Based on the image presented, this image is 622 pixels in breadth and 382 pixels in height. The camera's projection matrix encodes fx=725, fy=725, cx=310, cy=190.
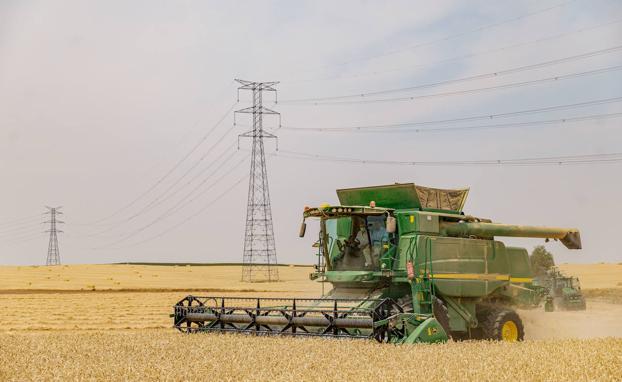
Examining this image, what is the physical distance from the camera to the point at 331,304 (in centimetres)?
1543

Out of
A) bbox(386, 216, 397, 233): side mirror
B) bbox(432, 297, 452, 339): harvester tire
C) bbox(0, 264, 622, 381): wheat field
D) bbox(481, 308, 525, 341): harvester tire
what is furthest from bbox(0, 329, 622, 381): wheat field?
bbox(386, 216, 397, 233): side mirror

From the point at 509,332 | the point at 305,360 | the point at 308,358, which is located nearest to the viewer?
the point at 305,360

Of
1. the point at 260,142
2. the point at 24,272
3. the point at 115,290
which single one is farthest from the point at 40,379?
the point at 24,272

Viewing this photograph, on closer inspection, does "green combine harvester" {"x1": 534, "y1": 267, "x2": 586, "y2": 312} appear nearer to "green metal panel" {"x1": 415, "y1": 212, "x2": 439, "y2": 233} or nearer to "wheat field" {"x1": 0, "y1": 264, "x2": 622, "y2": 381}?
"wheat field" {"x1": 0, "y1": 264, "x2": 622, "y2": 381}

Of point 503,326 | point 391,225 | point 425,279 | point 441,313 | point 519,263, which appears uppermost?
point 391,225

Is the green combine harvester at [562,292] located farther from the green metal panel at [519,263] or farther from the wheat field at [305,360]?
the wheat field at [305,360]

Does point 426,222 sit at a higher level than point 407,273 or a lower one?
higher

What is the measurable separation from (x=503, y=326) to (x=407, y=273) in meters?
2.53

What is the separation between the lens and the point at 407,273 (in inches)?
568

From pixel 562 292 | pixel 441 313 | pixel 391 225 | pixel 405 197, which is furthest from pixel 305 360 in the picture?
pixel 562 292

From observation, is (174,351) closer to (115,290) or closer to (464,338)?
(464,338)

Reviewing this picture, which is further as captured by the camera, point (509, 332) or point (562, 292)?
point (562, 292)

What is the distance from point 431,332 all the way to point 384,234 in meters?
2.56

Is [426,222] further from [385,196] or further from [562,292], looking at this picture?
[562,292]
